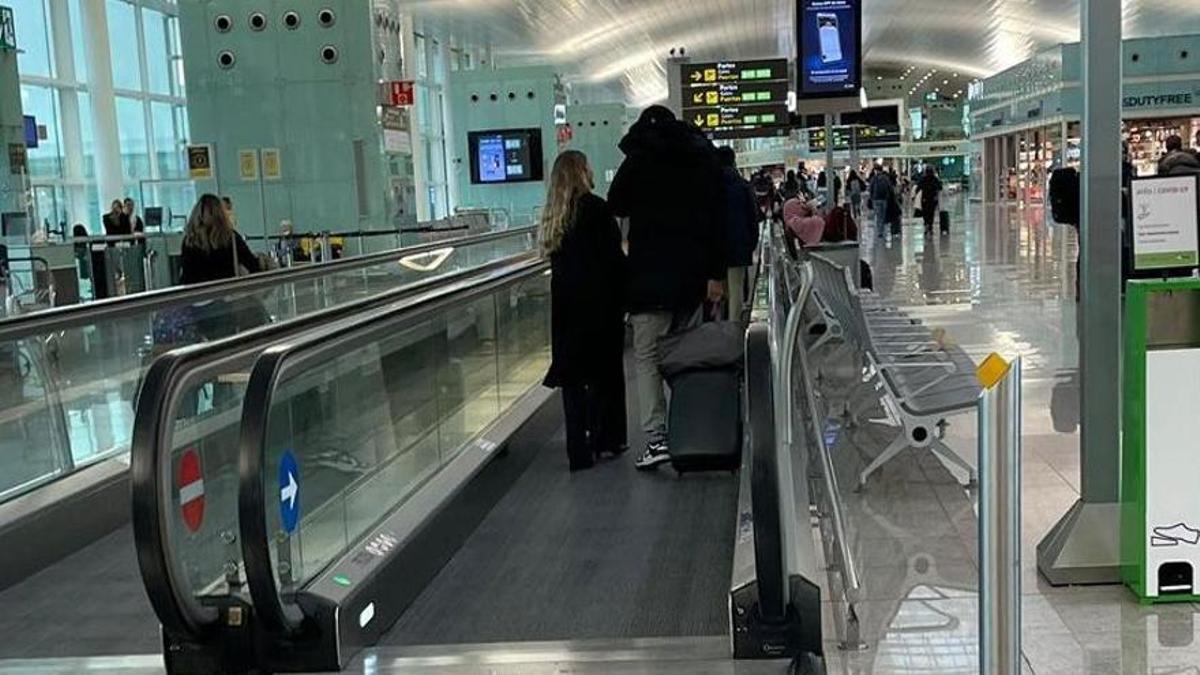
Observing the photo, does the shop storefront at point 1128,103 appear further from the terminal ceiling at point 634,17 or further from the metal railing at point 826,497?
the metal railing at point 826,497

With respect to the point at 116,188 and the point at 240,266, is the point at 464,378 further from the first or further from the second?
the point at 116,188

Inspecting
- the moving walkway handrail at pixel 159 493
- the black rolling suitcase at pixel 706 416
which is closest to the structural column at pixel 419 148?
the black rolling suitcase at pixel 706 416

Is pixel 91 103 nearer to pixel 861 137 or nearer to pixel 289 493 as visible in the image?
pixel 289 493

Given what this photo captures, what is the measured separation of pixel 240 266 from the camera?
9273 mm

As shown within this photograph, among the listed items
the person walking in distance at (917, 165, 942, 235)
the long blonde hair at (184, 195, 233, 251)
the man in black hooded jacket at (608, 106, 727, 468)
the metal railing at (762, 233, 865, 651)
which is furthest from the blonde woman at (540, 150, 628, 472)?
the person walking in distance at (917, 165, 942, 235)

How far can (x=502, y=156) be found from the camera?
950 inches

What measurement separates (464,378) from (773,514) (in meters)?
3.38

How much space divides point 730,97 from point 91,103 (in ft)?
41.1

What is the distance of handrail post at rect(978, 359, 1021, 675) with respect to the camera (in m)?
1.98

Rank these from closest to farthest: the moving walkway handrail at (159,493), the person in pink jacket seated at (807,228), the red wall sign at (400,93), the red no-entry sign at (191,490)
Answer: the moving walkway handrail at (159,493)
the red no-entry sign at (191,490)
the person in pink jacket seated at (807,228)
the red wall sign at (400,93)

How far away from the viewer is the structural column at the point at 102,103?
80.2 feet

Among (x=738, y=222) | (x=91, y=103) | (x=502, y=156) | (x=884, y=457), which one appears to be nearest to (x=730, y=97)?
(x=502, y=156)

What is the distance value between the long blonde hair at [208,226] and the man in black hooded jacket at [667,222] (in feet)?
10.4

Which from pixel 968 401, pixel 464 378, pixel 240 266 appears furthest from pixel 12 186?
pixel 968 401
